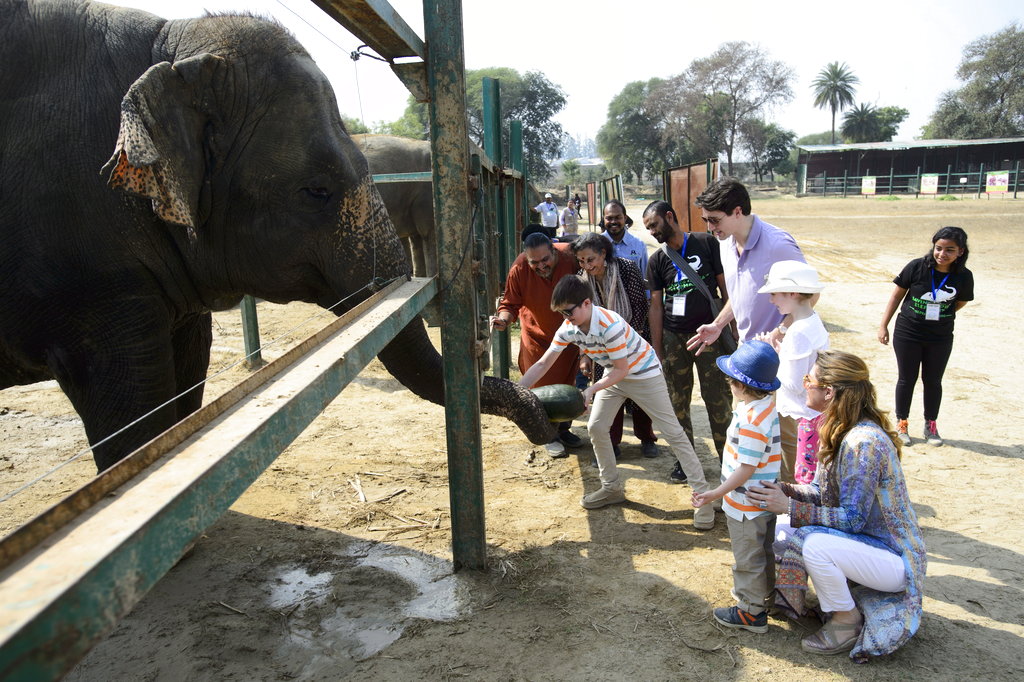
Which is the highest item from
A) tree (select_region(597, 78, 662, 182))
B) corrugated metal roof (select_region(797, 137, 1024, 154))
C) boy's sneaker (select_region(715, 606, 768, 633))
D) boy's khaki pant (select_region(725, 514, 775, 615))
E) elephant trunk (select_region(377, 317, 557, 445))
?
tree (select_region(597, 78, 662, 182))

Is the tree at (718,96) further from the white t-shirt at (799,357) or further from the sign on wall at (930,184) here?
the white t-shirt at (799,357)

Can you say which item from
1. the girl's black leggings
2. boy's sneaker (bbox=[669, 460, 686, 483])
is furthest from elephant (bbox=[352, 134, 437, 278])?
the girl's black leggings

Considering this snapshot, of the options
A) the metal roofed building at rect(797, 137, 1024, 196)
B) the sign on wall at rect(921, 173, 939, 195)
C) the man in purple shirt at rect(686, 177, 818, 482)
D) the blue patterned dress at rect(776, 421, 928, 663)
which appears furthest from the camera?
the metal roofed building at rect(797, 137, 1024, 196)

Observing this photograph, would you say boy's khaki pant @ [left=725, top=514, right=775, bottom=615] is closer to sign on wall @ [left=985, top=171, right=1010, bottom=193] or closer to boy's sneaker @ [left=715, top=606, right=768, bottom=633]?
boy's sneaker @ [left=715, top=606, right=768, bottom=633]

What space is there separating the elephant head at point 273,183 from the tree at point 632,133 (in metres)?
59.0

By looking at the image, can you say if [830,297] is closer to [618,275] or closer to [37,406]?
[618,275]

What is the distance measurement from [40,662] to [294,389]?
0.79 m

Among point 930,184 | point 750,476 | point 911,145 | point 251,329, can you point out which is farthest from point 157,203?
point 911,145

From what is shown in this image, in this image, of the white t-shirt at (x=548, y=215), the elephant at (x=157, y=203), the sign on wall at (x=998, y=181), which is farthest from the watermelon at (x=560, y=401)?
the sign on wall at (x=998, y=181)

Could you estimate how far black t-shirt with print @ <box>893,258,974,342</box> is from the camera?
515cm

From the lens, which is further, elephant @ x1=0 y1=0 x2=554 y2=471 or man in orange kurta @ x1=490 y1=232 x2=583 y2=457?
man in orange kurta @ x1=490 y1=232 x2=583 y2=457

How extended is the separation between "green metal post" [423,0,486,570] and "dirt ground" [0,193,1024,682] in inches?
13.6

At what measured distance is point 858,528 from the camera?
2971 mm

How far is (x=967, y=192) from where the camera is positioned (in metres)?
39.6
